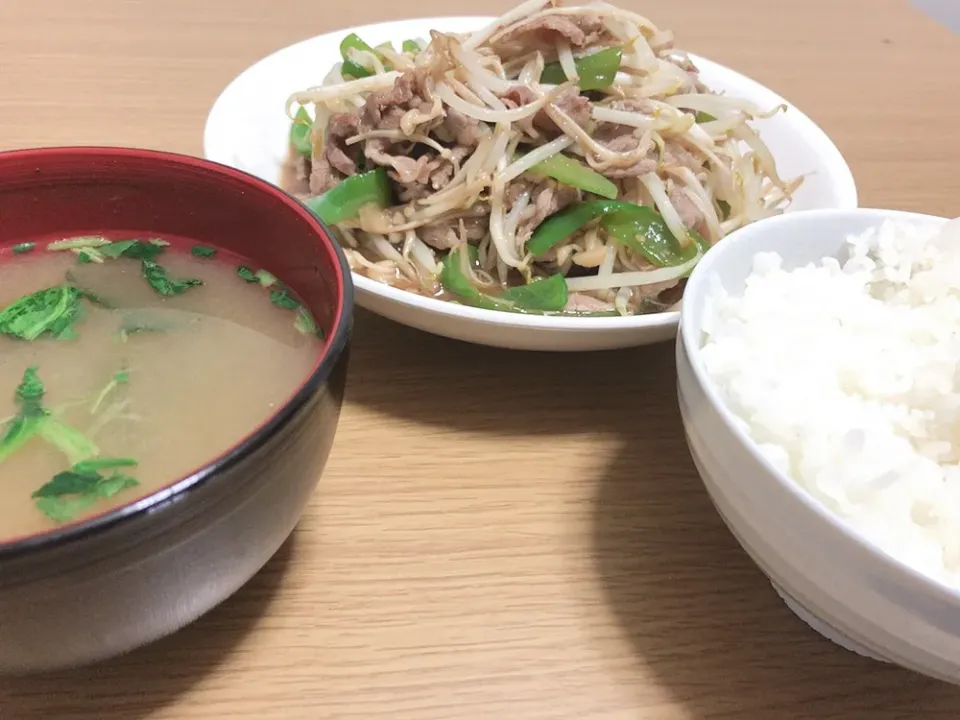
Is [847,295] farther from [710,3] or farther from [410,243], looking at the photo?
[710,3]

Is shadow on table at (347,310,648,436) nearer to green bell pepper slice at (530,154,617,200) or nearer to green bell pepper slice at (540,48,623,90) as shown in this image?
green bell pepper slice at (530,154,617,200)

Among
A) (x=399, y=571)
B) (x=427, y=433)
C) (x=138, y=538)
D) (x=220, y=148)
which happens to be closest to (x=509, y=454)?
(x=427, y=433)

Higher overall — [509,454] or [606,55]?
[606,55]

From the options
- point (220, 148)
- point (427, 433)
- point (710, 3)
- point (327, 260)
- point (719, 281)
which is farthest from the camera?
point (710, 3)

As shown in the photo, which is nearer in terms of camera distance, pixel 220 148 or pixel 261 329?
pixel 261 329

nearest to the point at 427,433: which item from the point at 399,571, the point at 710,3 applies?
the point at 399,571

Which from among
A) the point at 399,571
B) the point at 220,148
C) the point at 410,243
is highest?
the point at 220,148

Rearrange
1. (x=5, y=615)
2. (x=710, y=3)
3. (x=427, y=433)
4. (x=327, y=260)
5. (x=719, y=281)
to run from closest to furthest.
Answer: (x=5, y=615), (x=327, y=260), (x=719, y=281), (x=427, y=433), (x=710, y=3)
